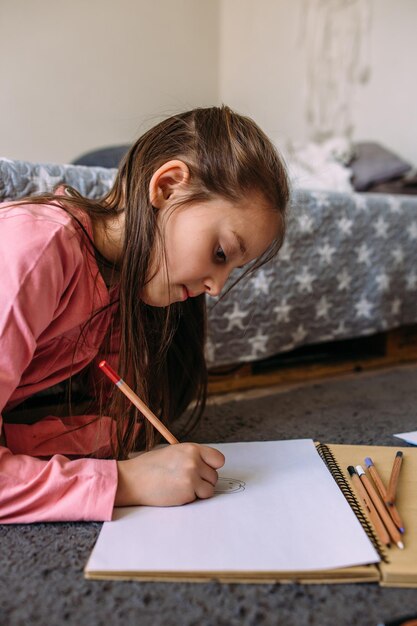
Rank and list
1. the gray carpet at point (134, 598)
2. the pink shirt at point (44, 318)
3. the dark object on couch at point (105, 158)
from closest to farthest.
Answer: the gray carpet at point (134, 598), the pink shirt at point (44, 318), the dark object on couch at point (105, 158)

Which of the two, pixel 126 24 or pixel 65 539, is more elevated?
pixel 126 24

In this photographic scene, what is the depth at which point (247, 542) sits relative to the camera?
0.48 meters

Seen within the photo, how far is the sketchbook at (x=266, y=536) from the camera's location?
0.45 metres

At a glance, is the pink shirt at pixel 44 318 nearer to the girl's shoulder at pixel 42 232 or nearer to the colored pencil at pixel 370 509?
the girl's shoulder at pixel 42 232

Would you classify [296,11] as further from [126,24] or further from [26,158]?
[26,158]

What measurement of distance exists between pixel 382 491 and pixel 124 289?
13.4 inches

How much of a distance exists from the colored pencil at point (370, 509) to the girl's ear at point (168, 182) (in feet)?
1.14

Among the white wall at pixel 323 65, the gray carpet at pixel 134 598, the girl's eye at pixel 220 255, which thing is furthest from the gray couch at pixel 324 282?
the white wall at pixel 323 65

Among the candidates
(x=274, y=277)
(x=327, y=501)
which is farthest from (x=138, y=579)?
(x=274, y=277)

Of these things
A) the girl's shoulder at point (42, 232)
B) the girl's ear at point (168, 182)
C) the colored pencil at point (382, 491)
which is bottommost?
the colored pencil at point (382, 491)

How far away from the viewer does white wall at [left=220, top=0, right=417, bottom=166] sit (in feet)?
6.75

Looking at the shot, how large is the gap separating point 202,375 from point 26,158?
1.42 m

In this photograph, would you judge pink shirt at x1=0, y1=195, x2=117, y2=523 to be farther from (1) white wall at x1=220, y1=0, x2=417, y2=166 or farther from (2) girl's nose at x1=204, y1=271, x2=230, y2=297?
(1) white wall at x1=220, y1=0, x2=417, y2=166

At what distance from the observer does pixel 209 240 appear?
1.97 ft
